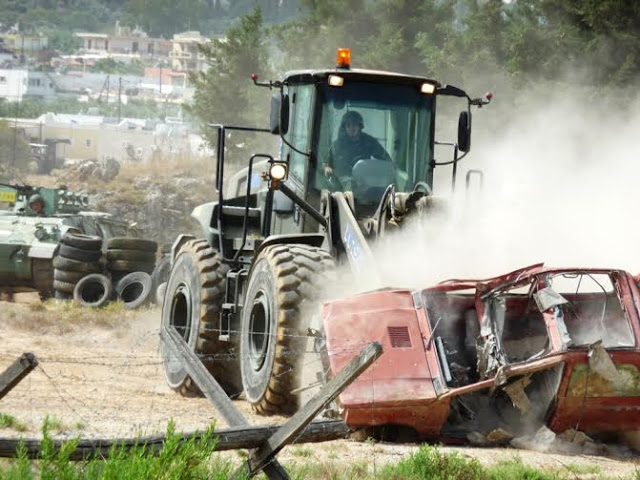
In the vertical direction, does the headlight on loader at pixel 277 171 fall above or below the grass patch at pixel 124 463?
above

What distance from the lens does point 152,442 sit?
732 cm

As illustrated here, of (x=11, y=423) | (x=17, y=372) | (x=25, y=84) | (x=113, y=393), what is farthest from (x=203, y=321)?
(x=25, y=84)

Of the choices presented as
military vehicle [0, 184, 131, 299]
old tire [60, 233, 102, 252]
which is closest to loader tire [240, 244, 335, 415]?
old tire [60, 233, 102, 252]

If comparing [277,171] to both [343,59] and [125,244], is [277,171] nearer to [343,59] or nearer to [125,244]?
[343,59]

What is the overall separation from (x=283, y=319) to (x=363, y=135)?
2.55 m

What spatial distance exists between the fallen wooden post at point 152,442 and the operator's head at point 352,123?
17.4ft

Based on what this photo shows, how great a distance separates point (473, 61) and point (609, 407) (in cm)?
3179

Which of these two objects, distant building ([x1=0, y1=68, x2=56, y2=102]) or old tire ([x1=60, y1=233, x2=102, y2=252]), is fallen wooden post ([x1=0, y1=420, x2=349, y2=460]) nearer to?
old tire ([x1=60, y1=233, x2=102, y2=252])

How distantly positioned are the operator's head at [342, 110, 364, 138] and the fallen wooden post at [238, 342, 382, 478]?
5.75 meters

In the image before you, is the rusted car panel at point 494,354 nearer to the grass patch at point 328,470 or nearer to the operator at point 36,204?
the grass patch at point 328,470

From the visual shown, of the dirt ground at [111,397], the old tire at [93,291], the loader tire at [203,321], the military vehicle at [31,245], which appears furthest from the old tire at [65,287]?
the loader tire at [203,321]

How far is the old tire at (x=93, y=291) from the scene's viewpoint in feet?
74.0

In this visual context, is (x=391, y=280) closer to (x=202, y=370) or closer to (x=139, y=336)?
(x=202, y=370)

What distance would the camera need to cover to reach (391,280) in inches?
442
